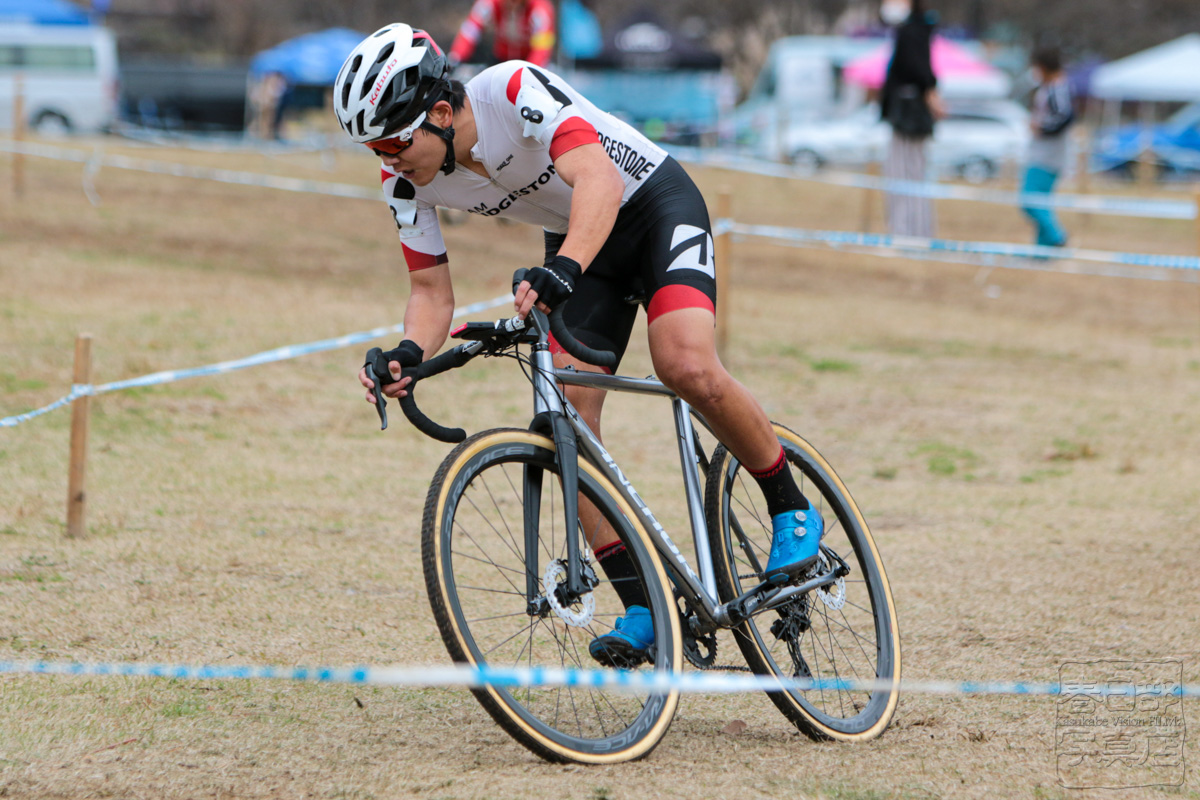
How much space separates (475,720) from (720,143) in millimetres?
29125

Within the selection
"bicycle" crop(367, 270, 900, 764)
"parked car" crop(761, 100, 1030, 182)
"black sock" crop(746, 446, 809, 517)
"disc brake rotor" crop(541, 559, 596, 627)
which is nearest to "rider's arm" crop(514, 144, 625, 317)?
"bicycle" crop(367, 270, 900, 764)

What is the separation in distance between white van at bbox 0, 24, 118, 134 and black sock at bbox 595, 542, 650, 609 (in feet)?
91.6

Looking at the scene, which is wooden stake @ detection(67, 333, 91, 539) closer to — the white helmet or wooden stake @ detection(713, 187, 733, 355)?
the white helmet

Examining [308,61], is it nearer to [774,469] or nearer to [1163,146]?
[1163,146]

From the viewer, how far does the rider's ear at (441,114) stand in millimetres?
3467

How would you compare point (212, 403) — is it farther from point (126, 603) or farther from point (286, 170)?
point (286, 170)

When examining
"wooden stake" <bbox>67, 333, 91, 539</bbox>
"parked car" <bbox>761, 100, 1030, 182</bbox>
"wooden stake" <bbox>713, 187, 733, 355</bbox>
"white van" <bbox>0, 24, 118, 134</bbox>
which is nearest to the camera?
"wooden stake" <bbox>67, 333, 91, 539</bbox>

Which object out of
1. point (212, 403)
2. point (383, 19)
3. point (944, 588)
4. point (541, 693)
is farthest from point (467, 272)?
point (383, 19)

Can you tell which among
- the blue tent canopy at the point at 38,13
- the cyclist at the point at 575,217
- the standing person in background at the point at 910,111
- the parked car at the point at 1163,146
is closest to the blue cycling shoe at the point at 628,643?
the cyclist at the point at 575,217

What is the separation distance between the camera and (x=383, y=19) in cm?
5778

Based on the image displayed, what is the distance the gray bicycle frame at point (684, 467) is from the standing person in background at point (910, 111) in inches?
440

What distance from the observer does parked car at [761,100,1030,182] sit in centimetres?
2911

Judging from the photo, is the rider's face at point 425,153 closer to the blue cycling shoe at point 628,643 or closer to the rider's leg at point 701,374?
the rider's leg at point 701,374

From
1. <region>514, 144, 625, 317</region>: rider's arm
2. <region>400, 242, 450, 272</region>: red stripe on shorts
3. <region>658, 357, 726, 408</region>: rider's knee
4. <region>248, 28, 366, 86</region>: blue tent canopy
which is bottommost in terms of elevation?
<region>658, 357, 726, 408</region>: rider's knee
